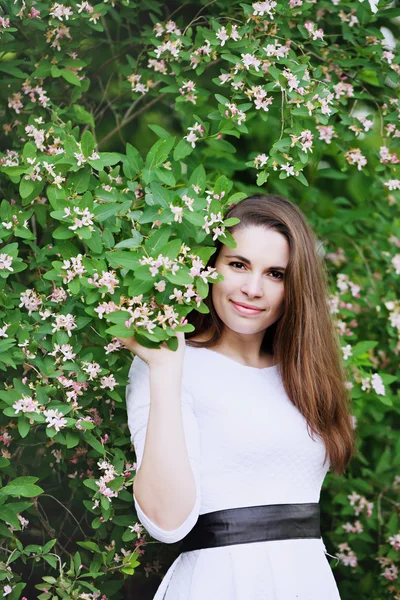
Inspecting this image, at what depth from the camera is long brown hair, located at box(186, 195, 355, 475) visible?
7.11 ft

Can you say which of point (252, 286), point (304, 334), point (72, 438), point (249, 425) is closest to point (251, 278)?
point (252, 286)

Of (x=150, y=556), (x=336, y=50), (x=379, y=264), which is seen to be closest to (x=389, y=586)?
(x=150, y=556)

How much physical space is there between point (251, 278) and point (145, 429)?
483mm

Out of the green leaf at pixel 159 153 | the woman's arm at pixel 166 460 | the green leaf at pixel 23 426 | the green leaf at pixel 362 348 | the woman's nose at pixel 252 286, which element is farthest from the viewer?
the green leaf at pixel 362 348

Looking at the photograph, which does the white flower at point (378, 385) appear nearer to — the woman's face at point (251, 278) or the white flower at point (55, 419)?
the woman's face at point (251, 278)

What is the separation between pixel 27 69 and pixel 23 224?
629 millimetres

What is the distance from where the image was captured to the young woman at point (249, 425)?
5.89 ft

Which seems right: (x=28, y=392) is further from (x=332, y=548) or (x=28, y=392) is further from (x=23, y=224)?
(x=332, y=548)

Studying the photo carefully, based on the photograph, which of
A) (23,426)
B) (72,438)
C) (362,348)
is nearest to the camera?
(23,426)

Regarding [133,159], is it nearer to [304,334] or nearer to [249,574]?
[304,334]

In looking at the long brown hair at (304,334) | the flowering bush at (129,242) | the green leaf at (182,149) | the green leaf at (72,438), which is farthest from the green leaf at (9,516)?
the green leaf at (182,149)

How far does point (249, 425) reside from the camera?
2.04 m

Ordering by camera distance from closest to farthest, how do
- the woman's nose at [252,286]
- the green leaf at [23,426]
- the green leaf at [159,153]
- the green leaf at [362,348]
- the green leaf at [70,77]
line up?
1. the green leaf at [23,426]
2. the green leaf at [159,153]
3. the woman's nose at [252,286]
4. the green leaf at [70,77]
5. the green leaf at [362,348]

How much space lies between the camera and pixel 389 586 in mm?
2926
